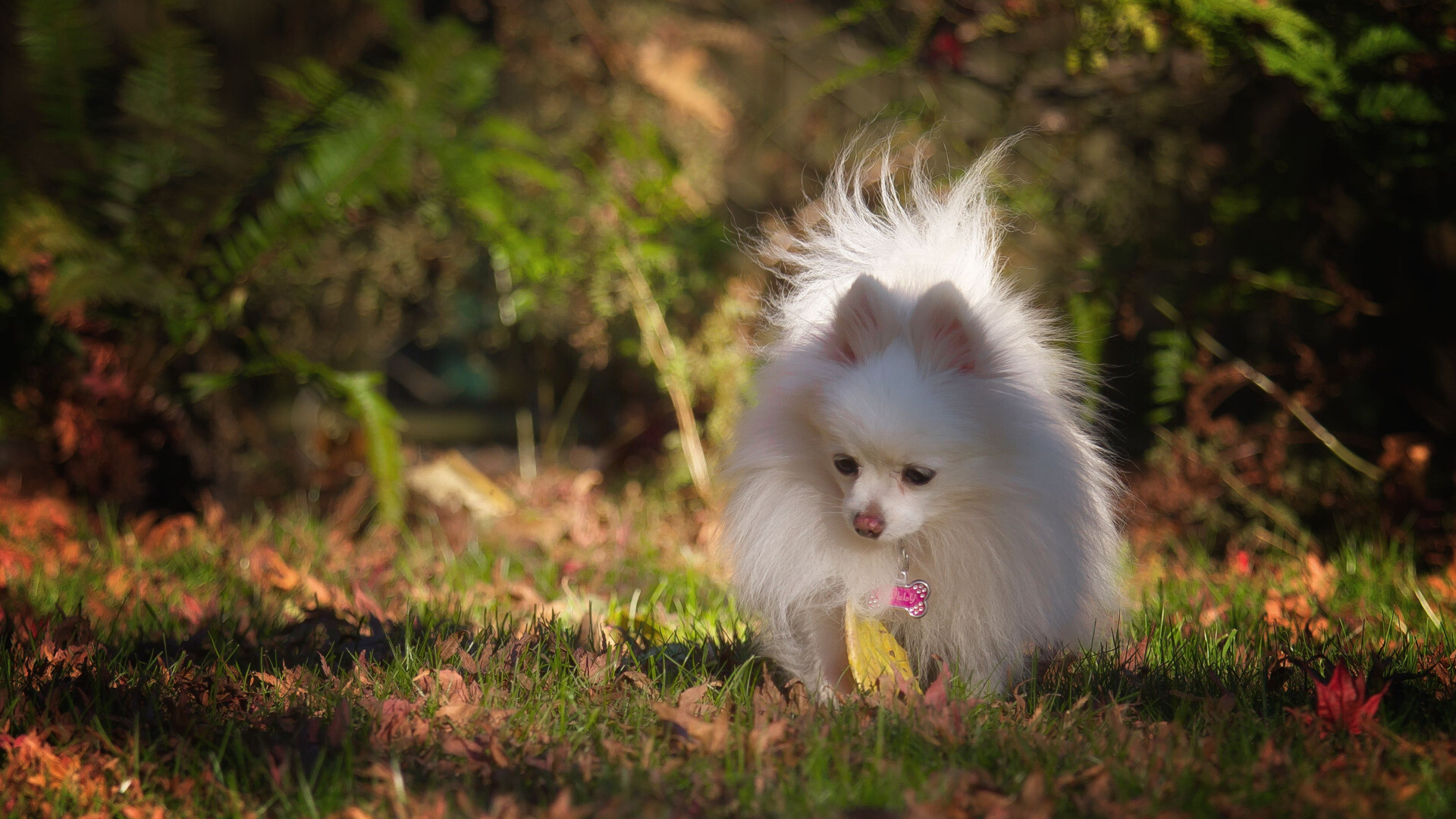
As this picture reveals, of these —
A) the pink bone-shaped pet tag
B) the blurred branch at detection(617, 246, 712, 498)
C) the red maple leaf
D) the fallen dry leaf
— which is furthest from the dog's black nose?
the blurred branch at detection(617, 246, 712, 498)

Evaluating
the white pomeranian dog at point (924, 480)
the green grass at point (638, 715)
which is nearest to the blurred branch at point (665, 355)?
the green grass at point (638, 715)

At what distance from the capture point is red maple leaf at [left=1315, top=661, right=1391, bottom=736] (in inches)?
81.3

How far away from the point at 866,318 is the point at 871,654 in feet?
2.37

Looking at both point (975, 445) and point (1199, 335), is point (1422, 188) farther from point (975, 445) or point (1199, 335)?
point (975, 445)

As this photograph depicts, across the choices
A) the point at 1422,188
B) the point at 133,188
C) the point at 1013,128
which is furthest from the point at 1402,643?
the point at 133,188

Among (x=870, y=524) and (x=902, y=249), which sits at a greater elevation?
(x=902, y=249)

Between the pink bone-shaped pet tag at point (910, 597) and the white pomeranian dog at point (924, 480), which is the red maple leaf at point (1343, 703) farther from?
the pink bone-shaped pet tag at point (910, 597)

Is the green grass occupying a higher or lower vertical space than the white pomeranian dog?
lower

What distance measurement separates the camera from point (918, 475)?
220 cm

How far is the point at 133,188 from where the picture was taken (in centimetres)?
446

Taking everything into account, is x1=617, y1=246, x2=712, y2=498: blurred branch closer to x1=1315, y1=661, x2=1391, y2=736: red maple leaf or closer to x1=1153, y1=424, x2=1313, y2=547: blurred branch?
x1=1153, y1=424, x2=1313, y2=547: blurred branch

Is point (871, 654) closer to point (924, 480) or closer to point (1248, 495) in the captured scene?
point (924, 480)

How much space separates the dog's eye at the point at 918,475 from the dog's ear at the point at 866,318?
11.1 inches

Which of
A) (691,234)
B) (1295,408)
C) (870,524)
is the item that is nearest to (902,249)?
(870,524)
